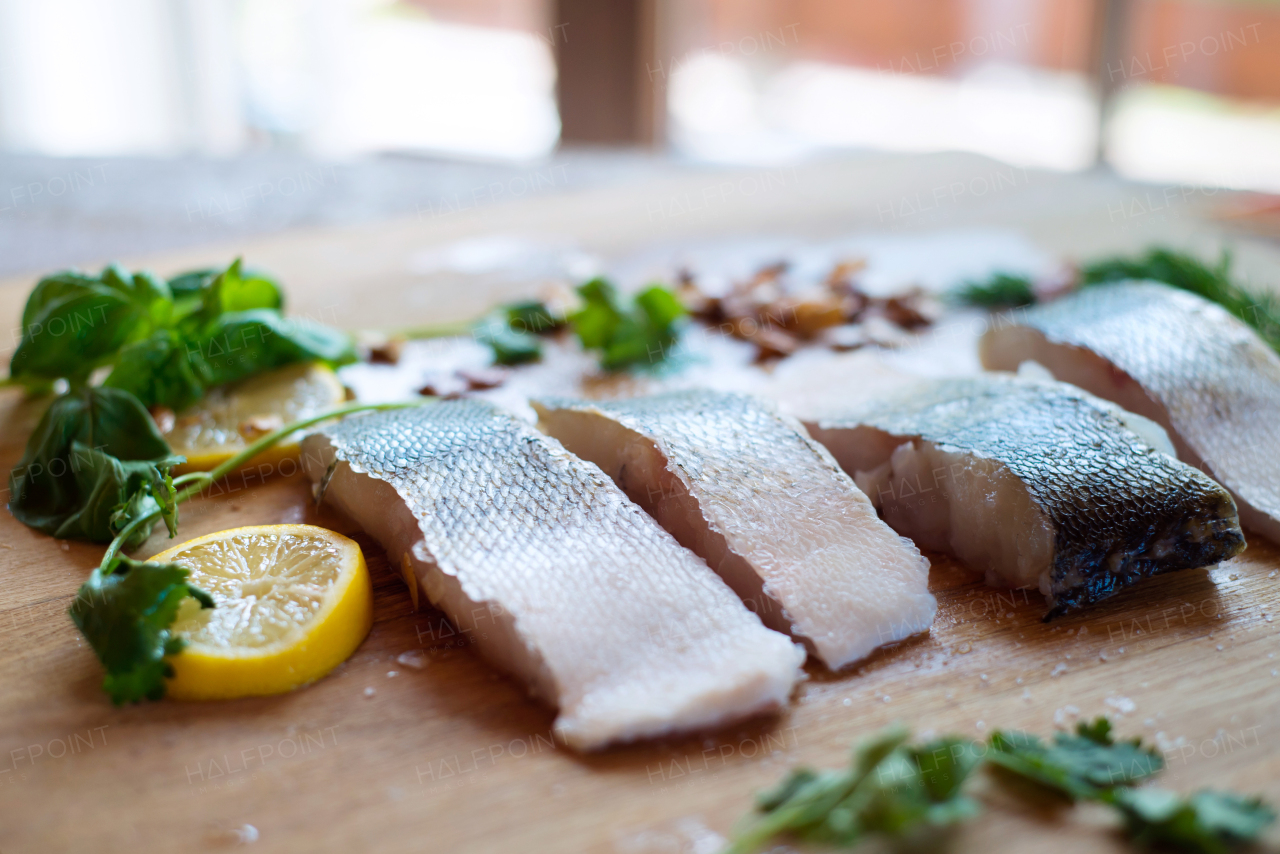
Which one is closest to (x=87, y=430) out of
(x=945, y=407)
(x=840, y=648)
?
(x=840, y=648)

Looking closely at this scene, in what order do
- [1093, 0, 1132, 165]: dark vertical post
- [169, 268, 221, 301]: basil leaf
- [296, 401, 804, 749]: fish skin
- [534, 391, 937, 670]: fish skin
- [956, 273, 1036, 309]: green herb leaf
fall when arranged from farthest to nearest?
[1093, 0, 1132, 165]: dark vertical post, [956, 273, 1036, 309]: green herb leaf, [169, 268, 221, 301]: basil leaf, [534, 391, 937, 670]: fish skin, [296, 401, 804, 749]: fish skin

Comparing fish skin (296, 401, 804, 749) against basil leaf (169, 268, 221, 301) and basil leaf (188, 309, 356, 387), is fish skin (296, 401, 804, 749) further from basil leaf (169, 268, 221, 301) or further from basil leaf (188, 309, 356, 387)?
basil leaf (169, 268, 221, 301)

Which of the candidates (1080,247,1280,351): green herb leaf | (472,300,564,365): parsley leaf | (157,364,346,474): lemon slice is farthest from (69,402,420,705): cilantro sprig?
(1080,247,1280,351): green herb leaf

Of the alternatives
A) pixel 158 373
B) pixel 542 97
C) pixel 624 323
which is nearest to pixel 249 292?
pixel 158 373

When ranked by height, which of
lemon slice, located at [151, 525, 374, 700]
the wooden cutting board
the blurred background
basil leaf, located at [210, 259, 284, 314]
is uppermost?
the blurred background

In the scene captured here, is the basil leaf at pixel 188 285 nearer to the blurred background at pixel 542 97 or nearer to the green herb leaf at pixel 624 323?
the green herb leaf at pixel 624 323

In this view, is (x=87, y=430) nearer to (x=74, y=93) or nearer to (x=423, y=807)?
(x=423, y=807)
